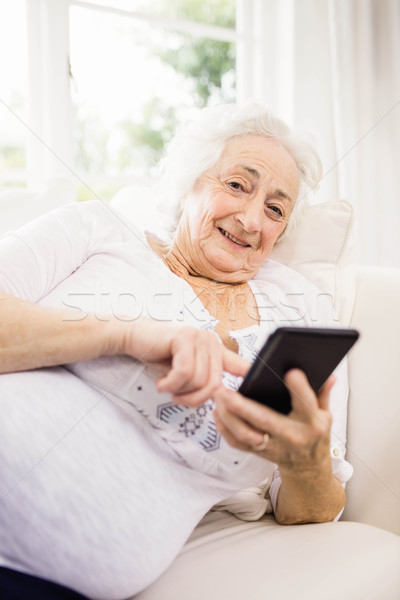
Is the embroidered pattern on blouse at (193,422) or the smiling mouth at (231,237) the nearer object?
the embroidered pattern on blouse at (193,422)

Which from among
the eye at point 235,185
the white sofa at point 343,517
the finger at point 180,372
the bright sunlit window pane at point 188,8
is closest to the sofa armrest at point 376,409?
the white sofa at point 343,517

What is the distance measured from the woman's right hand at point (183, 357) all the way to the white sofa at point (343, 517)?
26 centimetres

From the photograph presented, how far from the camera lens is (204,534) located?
37.5 inches

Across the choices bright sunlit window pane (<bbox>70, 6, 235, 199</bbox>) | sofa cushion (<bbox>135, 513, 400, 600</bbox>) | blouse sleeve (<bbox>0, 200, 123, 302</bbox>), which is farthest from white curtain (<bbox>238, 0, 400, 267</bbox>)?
sofa cushion (<bbox>135, 513, 400, 600</bbox>)

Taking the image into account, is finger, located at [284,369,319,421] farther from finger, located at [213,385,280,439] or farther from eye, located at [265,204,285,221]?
eye, located at [265,204,285,221]

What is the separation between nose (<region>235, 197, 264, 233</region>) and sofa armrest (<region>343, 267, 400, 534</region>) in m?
0.29

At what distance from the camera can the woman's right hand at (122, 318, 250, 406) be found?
73 centimetres

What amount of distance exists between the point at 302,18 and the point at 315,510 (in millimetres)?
1905

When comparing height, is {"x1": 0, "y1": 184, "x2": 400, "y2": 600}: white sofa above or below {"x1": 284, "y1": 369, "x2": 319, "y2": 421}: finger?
below

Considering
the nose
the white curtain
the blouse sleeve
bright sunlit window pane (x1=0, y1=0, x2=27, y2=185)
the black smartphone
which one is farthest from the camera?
the white curtain

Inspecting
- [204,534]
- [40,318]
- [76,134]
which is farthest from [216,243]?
[76,134]

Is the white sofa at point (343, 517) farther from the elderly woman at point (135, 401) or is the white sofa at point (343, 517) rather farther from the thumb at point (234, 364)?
the thumb at point (234, 364)

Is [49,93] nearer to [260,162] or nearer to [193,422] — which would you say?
[260,162]

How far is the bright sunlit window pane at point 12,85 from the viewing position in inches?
73.8
